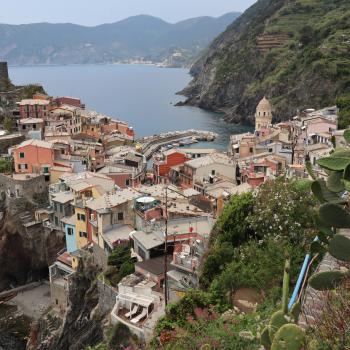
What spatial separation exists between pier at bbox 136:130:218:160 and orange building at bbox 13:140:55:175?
2151cm

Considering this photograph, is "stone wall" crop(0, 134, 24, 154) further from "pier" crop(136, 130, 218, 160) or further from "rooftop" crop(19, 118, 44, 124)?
"pier" crop(136, 130, 218, 160)

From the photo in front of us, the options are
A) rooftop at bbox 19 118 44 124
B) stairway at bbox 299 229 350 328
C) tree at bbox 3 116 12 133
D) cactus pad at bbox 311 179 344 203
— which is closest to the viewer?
cactus pad at bbox 311 179 344 203

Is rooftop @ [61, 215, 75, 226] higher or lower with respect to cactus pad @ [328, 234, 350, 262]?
lower

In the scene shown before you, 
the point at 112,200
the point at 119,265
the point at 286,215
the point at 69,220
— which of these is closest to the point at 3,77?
the point at 69,220

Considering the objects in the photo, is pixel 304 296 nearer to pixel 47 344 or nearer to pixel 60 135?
pixel 47 344

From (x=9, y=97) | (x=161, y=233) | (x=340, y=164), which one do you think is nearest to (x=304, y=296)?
(x=340, y=164)

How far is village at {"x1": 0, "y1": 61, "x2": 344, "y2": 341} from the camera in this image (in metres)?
15.4

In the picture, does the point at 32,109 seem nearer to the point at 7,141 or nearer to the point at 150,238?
the point at 7,141

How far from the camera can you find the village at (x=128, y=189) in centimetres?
1538

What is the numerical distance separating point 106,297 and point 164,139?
145 feet

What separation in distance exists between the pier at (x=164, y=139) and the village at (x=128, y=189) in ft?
19.3

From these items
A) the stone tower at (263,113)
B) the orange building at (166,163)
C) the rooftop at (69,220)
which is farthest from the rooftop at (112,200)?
the stone tower at (263,113)

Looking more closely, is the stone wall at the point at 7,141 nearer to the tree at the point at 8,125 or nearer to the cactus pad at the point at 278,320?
the tree at the point at 8,125

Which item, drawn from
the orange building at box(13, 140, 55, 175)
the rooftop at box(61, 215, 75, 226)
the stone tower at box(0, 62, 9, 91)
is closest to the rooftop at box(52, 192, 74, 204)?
the rooftop at box(61, 215, 75, 226)
